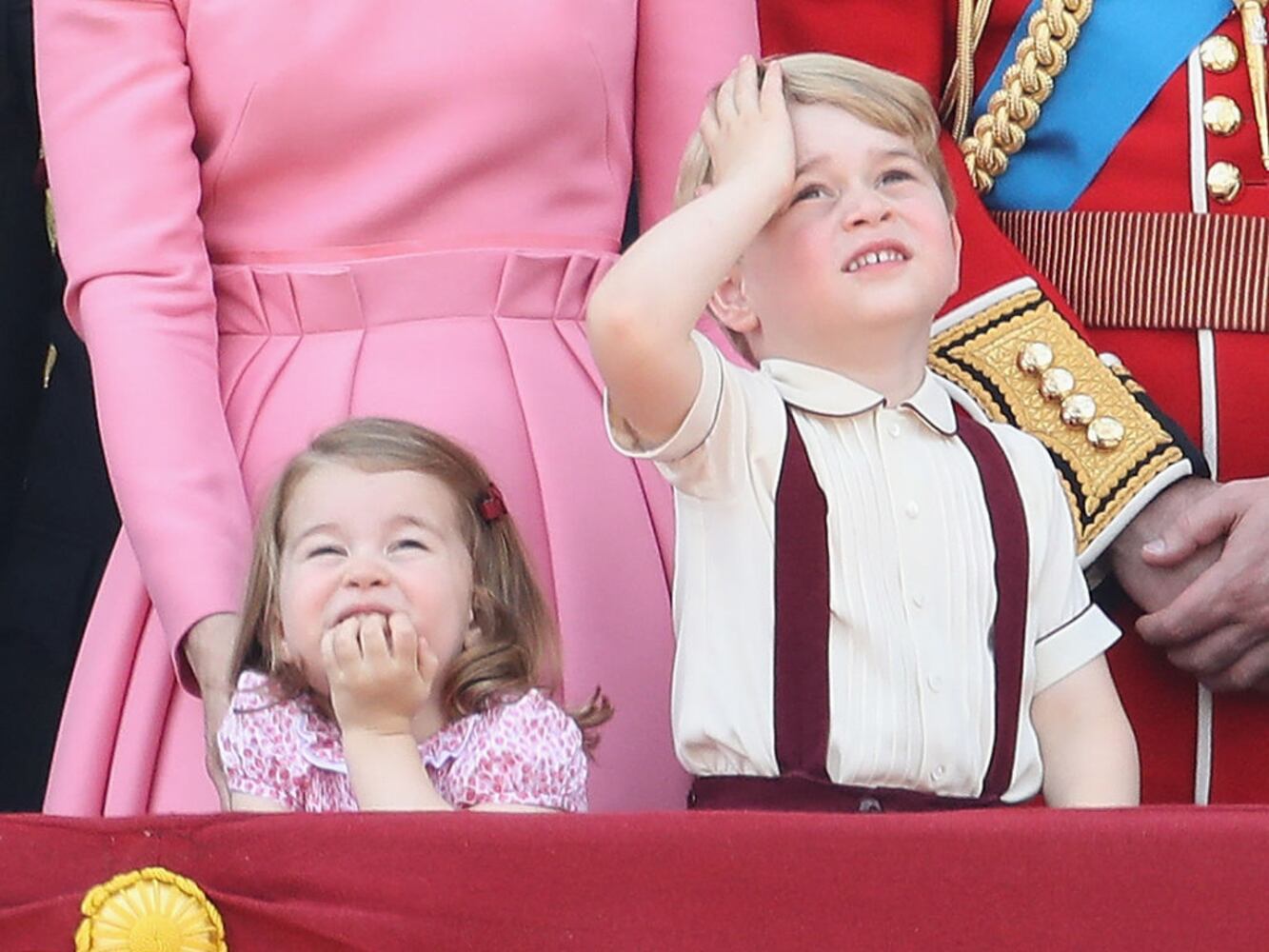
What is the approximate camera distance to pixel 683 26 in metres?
2.20

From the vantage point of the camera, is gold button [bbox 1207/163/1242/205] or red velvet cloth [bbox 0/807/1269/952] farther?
gold button [bbox 1207/163/1242/205]

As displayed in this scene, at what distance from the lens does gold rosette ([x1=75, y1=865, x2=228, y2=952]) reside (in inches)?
54.1

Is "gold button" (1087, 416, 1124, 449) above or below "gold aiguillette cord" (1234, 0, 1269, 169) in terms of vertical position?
below

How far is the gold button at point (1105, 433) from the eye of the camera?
207 cm

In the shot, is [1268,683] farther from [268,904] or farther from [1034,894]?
[268,904]

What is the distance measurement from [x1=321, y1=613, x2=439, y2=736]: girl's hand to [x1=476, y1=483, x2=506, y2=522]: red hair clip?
172 millimetres

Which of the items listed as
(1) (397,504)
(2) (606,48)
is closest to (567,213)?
(2) (606,48)

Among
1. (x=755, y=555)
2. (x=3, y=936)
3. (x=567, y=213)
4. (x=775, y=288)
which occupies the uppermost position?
(x=567, y=213)

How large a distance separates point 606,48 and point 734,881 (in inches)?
36.8

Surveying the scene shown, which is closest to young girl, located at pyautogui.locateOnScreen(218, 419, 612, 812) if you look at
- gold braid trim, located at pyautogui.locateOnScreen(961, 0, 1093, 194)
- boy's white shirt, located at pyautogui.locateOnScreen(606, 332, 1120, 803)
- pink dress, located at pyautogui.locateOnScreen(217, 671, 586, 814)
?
pink dress, located at pyautogui.locateOnScreen(217, 671, 586, 814)

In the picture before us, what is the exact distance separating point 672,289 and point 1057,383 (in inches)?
19.4

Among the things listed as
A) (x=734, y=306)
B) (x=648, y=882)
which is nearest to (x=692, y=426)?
(x=734, y=306)

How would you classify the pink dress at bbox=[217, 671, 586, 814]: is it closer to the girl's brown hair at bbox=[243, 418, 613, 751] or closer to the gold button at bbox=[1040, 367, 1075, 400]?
the girl's brown hair at bbox=[243, 418, 613, 751]

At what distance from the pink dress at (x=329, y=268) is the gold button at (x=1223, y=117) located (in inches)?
19.1
